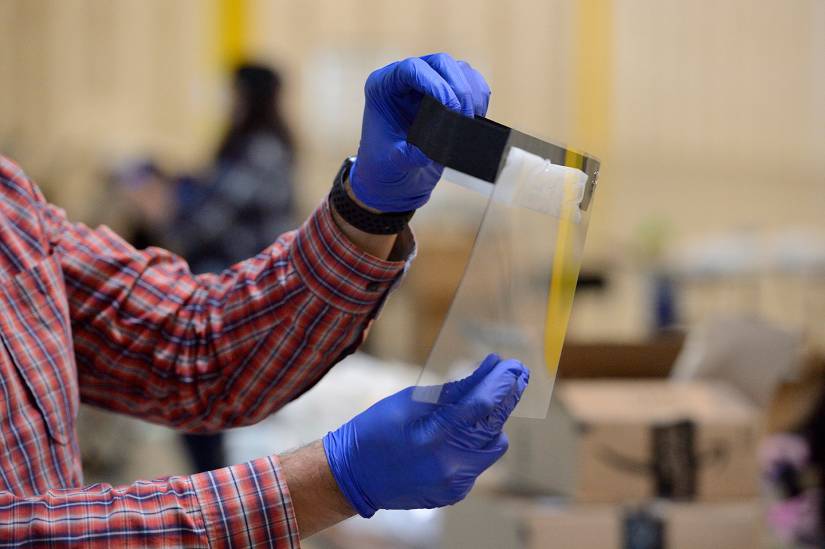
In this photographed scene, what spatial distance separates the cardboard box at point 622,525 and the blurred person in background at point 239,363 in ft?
1.73

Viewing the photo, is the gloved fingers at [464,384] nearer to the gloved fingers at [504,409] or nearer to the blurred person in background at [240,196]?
the gloved fingers at [504,409]

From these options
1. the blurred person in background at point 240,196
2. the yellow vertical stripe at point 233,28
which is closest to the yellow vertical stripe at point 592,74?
the yellow vertical stripe at point 233,28

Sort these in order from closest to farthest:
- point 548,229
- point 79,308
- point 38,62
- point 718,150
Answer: point 548,229, point 79,308, point 38,62, point 718,150

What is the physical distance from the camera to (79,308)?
98 centimetres

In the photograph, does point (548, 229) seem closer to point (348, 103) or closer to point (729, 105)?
point (348, 103)

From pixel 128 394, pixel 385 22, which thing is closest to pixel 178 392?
pixel 128 394

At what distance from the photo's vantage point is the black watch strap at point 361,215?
0.92 meters

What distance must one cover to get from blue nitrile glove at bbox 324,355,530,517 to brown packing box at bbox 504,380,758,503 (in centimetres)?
66

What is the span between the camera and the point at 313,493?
2.41 ft

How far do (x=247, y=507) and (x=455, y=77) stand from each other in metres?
0.45

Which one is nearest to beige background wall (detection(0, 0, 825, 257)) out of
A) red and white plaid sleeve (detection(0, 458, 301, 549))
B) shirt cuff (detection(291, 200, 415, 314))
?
shirt cuff (detection(291, 200, 415, 314))

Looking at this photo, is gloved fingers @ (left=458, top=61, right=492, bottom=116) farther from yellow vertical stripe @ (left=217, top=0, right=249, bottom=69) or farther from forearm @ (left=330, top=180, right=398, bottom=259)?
yellow vertical stripe @ (left=217, top=0, right=249, bottom=69)

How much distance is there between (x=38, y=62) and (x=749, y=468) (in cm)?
476

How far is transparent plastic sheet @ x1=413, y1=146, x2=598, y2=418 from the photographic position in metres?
0.80
